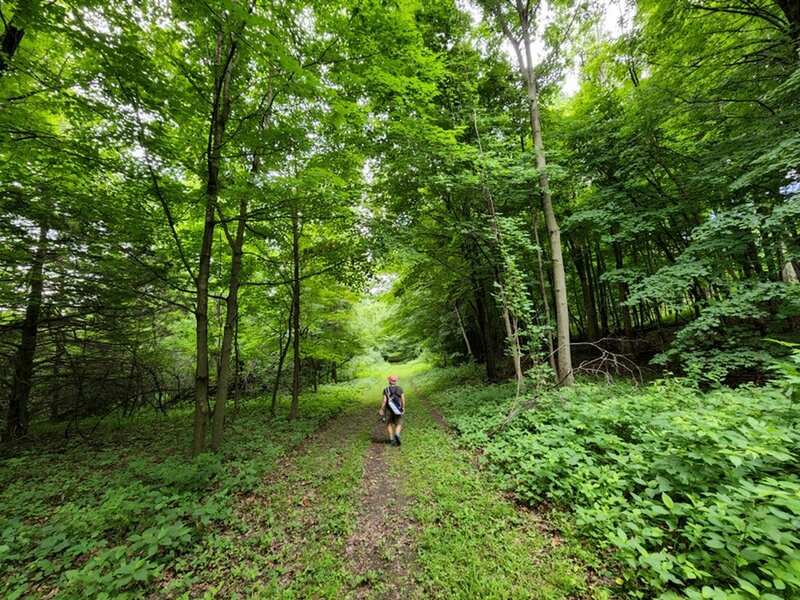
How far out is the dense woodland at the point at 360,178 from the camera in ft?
14.8

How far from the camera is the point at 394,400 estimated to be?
7.46 meters

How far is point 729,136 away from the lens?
24.5 ft

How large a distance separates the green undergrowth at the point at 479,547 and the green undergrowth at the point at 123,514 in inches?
79.2

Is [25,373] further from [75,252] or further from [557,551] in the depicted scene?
[557,551]

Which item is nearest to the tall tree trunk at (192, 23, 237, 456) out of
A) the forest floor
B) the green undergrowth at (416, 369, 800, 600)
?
→ the forest floor

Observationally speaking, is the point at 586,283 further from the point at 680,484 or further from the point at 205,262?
the point at 205,262

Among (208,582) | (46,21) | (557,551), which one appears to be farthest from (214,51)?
(557,551)

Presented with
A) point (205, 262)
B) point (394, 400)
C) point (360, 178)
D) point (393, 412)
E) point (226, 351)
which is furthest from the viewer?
point (360, 178)

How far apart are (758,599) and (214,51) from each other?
986 cm

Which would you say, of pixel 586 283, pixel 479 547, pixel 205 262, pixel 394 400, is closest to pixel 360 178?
pixel 205 262

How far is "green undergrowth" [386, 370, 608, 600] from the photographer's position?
277cm

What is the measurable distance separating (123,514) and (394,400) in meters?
5.05

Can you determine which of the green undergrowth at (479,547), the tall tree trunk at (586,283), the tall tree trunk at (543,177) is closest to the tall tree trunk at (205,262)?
the green undergrowth at (479,547)

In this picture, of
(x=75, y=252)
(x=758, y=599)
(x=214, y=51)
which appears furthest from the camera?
(x=75, y=252)
